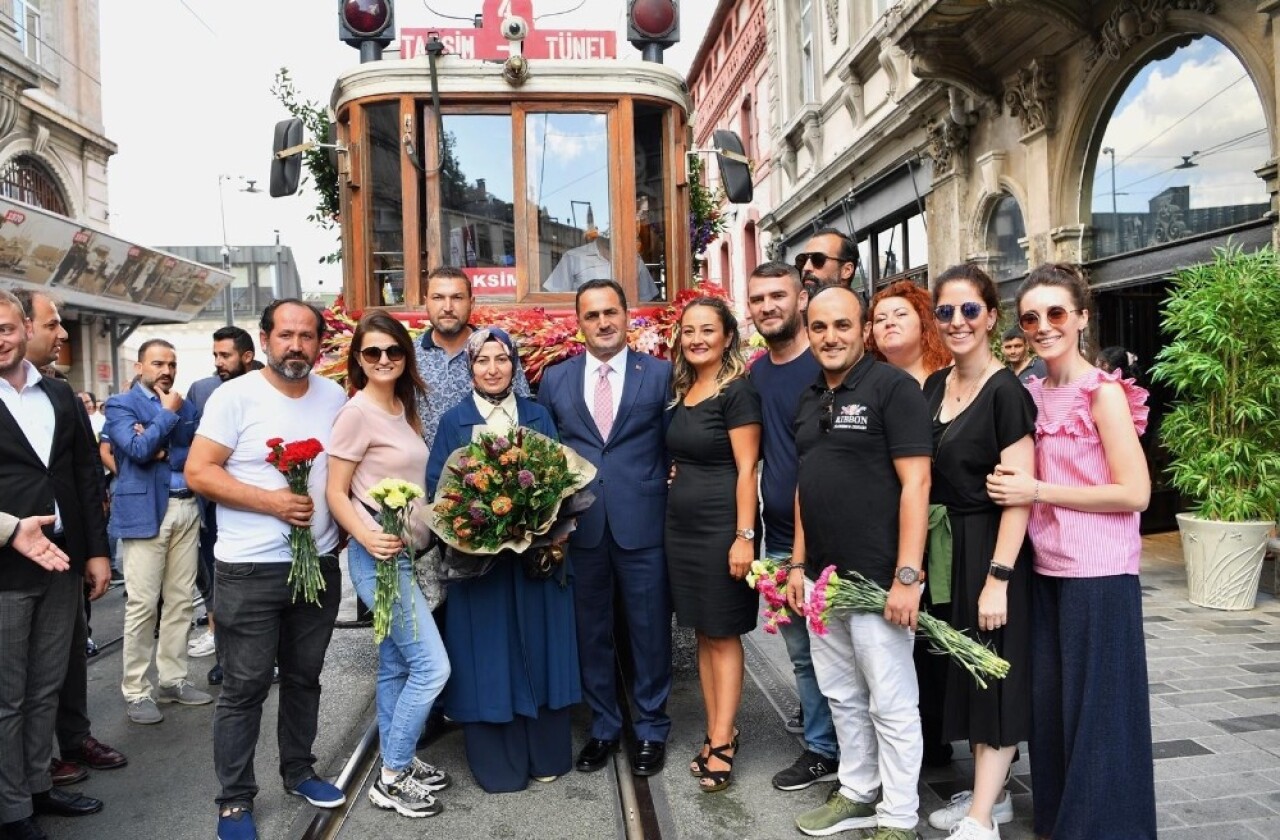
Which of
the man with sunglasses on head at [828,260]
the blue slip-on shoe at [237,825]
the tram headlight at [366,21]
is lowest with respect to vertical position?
the blue slip-on shoe at [237,825]

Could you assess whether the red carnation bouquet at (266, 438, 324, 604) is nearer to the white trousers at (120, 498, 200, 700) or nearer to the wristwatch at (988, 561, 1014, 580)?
the white trousers at (120, 498, 200, 700)

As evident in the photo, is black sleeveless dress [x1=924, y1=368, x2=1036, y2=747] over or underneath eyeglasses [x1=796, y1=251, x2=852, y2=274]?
underneath

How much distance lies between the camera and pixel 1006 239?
433 inches

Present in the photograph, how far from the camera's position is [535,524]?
11.1 feet

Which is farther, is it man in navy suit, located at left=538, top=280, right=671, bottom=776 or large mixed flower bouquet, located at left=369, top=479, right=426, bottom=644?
man in navy suit, located at left=538, top=280, right=671, bottom=776

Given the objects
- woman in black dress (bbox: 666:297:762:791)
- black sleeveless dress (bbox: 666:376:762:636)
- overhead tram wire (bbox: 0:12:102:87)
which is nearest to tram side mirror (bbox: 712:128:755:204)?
woman in black dress (bbox: 666:297:762:791)

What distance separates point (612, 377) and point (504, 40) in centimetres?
265

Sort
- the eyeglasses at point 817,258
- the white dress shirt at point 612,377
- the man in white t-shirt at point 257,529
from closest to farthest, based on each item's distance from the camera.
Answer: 1. the man in white t-shirt at point 257,529
2. the white dress shirt at point 612,377
3. the eyeglasses at point 817,258

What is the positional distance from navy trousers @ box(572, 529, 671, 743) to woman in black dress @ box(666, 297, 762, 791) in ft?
0.45

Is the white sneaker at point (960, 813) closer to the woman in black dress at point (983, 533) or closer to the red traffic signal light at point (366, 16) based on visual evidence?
the woman in black dress at point (983, 533)

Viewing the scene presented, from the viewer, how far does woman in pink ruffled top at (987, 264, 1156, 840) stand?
2.79 m

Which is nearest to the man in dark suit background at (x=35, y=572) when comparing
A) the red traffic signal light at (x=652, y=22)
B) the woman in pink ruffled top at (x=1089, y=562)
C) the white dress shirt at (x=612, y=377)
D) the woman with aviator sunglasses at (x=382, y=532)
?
the woman with aviator sunglasses at (x=382, y=532)

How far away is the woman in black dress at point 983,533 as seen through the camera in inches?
114

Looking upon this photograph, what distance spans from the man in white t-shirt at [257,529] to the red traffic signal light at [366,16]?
284 cm
